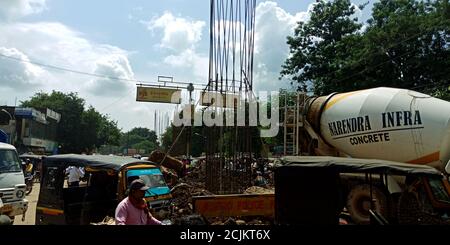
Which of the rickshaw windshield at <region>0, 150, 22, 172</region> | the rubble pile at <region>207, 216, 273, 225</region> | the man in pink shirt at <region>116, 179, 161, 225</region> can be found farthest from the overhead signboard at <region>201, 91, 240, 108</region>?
the man in pink shirt at <region>116, 179, 161, 225</region>

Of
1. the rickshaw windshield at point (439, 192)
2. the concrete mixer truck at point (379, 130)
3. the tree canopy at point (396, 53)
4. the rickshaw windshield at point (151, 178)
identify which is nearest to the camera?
the rickshaw windshield at point (439, 192)

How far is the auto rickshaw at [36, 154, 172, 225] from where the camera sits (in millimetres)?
8320

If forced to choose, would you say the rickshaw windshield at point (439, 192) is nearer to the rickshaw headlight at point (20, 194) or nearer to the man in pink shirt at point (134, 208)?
the man in pink shirt at point (134, 208)

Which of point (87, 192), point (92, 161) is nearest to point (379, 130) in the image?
point (92, 161)

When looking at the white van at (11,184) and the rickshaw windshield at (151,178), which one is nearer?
the rickshaw windshield at (151,178)

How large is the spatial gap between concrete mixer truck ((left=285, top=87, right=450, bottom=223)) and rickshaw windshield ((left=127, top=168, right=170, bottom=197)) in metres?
3.67

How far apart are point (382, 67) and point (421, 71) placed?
196 cm

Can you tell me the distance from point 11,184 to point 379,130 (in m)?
8.62

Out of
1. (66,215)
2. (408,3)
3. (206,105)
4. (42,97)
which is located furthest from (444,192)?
(42,97)

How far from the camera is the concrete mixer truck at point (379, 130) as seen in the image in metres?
7.57

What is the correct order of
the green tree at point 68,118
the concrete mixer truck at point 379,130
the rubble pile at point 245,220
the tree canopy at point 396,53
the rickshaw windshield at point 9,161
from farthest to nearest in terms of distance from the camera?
the green tree at point 68,118 → the tree canopy at point 396,53 → the rickshaw windshield at point 9,161 → the rubble pile at point 245,220 → the concrete mixer truck at point 379,130

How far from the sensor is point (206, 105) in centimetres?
1575

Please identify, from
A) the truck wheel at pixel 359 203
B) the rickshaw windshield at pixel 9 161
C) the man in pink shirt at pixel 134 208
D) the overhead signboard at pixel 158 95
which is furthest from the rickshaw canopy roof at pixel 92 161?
the overhead signboard at pixel 158 95

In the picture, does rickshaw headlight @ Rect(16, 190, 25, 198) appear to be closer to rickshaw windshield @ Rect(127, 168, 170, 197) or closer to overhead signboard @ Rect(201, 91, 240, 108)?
rickshaw windshield @ Rect(127, 168, 170, 197)
